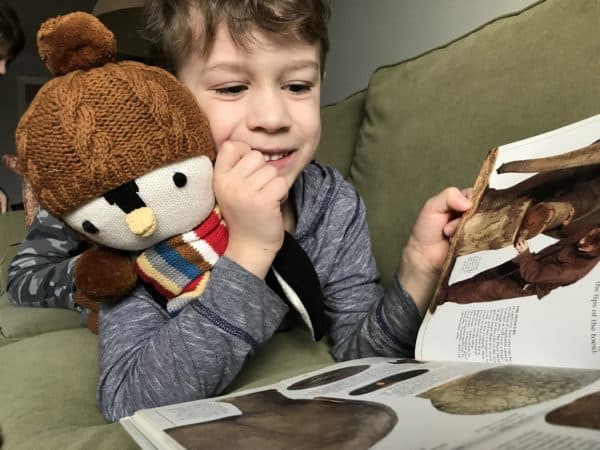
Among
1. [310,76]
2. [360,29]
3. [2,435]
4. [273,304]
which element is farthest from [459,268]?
[360,29]

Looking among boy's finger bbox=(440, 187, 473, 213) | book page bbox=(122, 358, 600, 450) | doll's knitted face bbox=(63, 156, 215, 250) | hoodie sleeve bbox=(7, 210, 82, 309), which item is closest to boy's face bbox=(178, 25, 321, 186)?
doll's knitted face bbox=(63, 156, 215, 250)

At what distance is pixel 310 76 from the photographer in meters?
0.68

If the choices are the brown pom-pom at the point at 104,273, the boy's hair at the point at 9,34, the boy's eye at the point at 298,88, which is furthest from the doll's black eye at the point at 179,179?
the boy's hair at the point at 9,34

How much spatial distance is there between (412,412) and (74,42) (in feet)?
1.44

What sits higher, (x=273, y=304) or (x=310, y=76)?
(x=310, y=76)

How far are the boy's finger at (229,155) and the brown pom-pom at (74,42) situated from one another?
0.15 metres

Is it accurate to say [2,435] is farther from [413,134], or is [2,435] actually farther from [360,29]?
[360,29]

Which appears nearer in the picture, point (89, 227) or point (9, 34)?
point (89, 227)

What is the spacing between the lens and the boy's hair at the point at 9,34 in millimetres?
1916

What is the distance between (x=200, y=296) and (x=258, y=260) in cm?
7

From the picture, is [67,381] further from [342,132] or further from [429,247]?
[342,132]

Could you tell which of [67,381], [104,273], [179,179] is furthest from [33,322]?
[179,179]

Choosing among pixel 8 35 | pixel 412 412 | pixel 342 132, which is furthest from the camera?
pixel 8 35

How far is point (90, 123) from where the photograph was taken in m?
0.47
